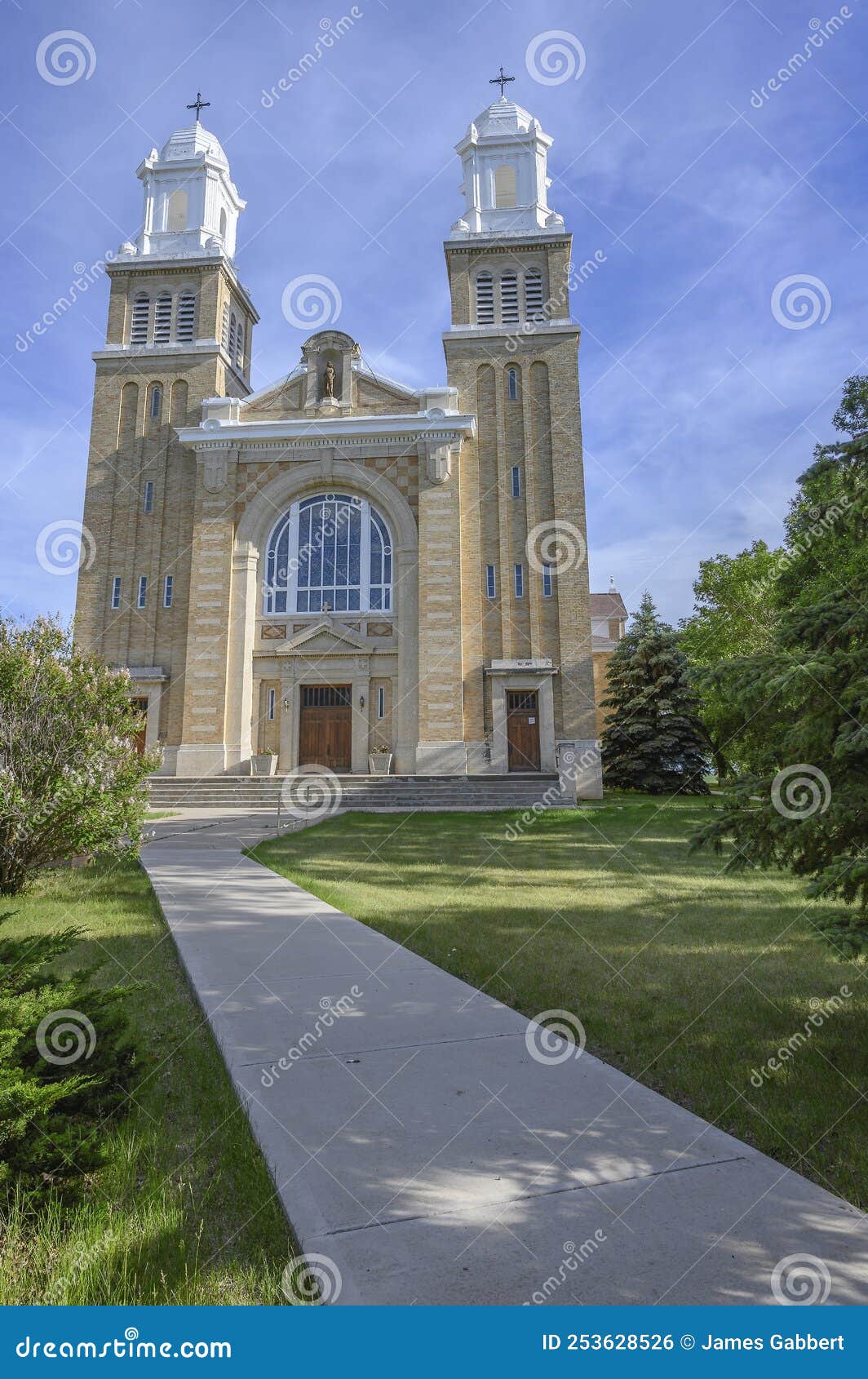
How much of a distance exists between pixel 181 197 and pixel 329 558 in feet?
57.6

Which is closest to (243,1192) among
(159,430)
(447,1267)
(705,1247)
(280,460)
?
(447,1267)

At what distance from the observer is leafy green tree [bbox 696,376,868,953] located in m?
3.91

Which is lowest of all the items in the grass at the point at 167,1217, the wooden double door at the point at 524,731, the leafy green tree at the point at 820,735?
the grass at the point at 167,1217

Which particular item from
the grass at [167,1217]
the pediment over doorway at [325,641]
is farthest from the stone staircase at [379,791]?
the grass at [167,1217]

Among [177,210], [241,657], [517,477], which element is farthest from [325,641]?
[177,210]

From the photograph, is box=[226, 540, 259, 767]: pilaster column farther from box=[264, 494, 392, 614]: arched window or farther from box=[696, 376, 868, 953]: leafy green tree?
box=[696, 376, 868, 953]: leafy green tree

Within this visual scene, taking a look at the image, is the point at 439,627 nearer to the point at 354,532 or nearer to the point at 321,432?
the point at 354,532

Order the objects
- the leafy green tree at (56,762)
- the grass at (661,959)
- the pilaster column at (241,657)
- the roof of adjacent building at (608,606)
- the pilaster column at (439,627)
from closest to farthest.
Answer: the grass at (661,959)
the leafy green tree at (56,762)
the pilaster column at (439,627)
the pilaster column at (241,657)
the roof of adjacent building at (608,606)

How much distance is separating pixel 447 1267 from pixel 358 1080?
5.11ft

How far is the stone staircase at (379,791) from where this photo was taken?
22969 millimetres

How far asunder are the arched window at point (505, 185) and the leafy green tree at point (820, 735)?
32.9 meters

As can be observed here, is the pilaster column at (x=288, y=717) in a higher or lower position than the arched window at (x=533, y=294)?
lower

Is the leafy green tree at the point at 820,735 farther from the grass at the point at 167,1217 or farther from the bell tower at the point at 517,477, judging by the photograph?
the bell tower at the point at 517,477

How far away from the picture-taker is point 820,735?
407cm
